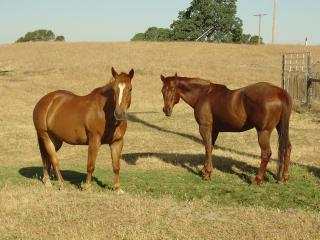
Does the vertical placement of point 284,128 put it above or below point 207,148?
above

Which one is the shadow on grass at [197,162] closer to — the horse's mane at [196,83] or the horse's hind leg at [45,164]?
the horse's mane at [196,83]

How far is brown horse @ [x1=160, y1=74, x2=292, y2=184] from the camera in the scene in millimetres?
9414

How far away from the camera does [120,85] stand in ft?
26.6

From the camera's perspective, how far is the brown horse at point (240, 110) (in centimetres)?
941

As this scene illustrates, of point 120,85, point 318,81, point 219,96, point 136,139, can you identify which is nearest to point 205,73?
point 318,81

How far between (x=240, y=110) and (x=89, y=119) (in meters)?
3.01

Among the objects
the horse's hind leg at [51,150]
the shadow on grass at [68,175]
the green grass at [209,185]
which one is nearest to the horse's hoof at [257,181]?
the green grass at [209,185]

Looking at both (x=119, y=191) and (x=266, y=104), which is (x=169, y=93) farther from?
(x=119, y=191)

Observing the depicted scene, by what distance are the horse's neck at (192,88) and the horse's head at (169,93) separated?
0.12m

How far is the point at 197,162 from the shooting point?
478 inches

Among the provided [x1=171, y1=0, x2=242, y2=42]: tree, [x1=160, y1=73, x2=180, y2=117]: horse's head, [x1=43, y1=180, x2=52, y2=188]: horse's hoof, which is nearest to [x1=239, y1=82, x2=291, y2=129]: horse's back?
[x1=160, y1=73, x2=180, y2=117]: horse's head

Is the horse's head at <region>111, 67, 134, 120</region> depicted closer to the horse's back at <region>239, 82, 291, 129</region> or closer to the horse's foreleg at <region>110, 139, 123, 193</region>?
the horse's foreleg at <region>110, 139, 123, 193</region>

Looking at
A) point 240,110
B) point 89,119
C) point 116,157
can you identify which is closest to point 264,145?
point 240,110

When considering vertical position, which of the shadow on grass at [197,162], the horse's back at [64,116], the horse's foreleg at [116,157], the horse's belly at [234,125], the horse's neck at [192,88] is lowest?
the shadow on grass at [197,162]
